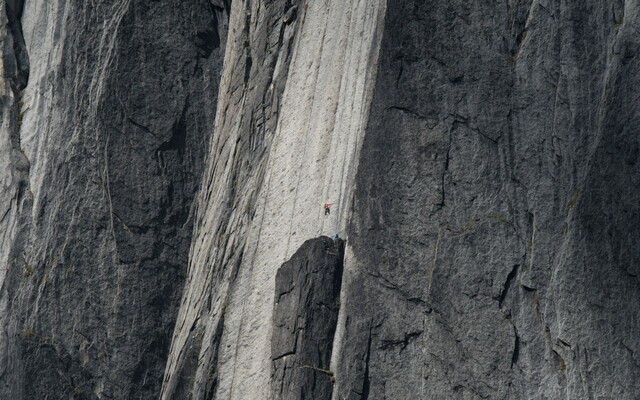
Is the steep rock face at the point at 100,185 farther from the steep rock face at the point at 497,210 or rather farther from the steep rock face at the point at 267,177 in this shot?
the steep rock face at the point at 497,210

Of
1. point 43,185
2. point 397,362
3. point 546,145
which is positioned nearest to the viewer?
point 397,362

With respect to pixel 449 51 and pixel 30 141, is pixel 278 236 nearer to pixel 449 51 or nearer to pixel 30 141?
pixel 449 51

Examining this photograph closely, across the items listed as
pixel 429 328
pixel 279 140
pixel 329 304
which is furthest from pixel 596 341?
pixel 279 140

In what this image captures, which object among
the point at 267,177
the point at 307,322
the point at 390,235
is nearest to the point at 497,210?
the point at 390,235

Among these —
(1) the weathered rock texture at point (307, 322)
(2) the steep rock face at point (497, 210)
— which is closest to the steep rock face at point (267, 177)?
(1) the weathered rock texture at point (307, 322)

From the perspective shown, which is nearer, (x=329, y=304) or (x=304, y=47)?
(x=329, y=304)

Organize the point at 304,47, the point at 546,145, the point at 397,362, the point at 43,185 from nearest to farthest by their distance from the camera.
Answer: the point at 397,362, the point at 546,145, the point at 304,47, the point at 43,185

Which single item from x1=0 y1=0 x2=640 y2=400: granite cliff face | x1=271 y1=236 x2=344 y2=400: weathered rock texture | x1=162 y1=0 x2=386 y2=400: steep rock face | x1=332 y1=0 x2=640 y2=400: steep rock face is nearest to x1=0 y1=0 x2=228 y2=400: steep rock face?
x1=0 y1=0 x2=640 y2=400: granite cliff face
